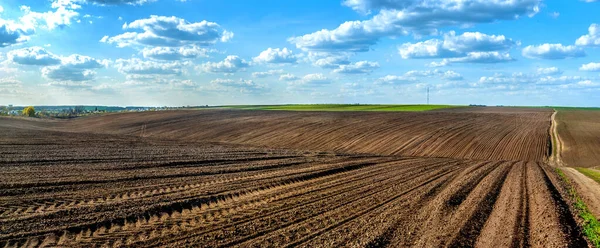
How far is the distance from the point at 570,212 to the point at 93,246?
1226 centimetres

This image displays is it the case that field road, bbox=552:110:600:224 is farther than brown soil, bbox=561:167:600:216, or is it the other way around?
field road, bbox=552:110:600:224

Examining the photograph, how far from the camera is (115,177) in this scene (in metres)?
16.0

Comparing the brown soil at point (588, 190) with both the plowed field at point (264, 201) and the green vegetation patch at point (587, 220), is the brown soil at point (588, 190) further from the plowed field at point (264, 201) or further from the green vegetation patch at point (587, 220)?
the plowed field at point (264, 201)

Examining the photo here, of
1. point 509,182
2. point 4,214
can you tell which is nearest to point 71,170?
point 4,214

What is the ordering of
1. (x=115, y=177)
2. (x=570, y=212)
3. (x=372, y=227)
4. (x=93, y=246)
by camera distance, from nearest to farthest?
(x=93, y=246) < (x=372, y=227) < (x=570, y=212) < (x=115, y=177)

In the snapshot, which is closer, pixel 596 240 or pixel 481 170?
pixel 596 240

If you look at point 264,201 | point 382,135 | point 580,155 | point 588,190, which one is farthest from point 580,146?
point 264,201

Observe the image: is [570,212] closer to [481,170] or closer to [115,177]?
[481,170]

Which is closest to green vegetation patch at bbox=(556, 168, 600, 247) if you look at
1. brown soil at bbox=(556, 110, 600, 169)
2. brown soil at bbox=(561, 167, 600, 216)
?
brown soil at bbox=(561, 167, 600, 216)

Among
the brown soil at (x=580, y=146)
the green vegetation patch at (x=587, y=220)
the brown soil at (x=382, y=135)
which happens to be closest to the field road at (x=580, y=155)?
the brown soil at (x=580, y=146)

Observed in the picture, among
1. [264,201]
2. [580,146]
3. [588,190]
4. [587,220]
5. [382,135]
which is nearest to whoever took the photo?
[587,220]

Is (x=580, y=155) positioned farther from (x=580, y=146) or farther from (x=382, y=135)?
(x=382, y=135)

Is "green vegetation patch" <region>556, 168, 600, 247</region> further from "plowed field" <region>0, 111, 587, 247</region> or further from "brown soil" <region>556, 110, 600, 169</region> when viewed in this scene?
"brown soil" <region>556, 110, 600, 169</region>

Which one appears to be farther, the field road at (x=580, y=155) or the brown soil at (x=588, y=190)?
the field road at (x=580, y=155)
